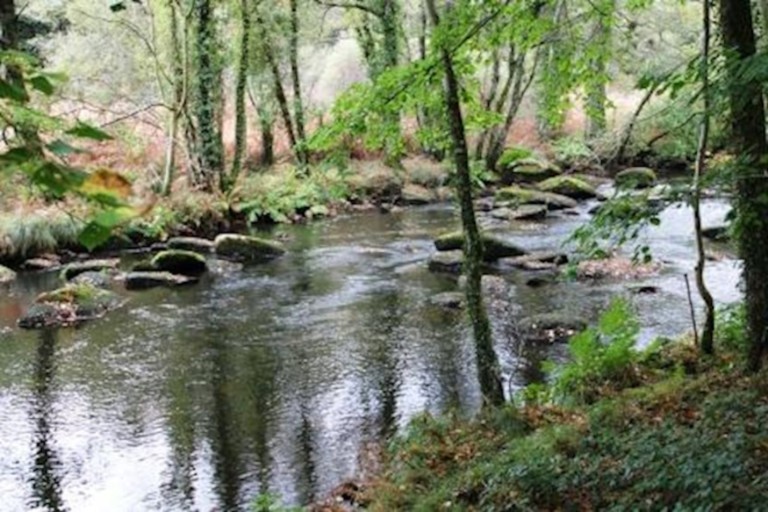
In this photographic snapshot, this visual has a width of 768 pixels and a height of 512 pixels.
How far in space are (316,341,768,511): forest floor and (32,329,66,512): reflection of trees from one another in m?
2.75

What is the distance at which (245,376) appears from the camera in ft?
35.6

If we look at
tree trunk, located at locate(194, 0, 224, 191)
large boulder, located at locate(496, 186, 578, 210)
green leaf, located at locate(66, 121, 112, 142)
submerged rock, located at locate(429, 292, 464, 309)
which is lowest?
submerged rock, located at locate(429, 292, 464, 309)

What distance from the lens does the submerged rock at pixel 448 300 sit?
45.5 feet

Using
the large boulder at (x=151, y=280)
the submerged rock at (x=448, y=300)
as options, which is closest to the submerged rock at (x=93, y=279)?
the large boulder at (x=151, y=280)

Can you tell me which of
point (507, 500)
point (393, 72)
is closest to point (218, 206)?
point (393, 72)

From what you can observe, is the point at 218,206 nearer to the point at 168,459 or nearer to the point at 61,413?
the point at 61,413

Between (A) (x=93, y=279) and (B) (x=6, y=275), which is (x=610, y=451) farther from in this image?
(B) (x=6, y=275)

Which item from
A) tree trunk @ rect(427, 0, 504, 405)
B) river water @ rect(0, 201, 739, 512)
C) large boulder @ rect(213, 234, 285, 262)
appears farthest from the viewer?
large boulder @ rect(213, 234, 285, 262)

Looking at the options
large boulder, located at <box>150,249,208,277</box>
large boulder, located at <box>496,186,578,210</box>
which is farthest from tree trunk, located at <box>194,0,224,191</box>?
large boulder, located at <box>496,186,578,210</box>

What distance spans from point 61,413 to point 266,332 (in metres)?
3.80

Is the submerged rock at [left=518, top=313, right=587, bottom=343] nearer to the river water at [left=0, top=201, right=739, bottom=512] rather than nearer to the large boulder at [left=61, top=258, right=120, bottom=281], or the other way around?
the river water at [left=0, top=201, right=739, bottom=512]

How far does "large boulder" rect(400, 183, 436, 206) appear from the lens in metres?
26.3

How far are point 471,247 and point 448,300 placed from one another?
6.16 meters

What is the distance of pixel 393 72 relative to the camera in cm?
705
